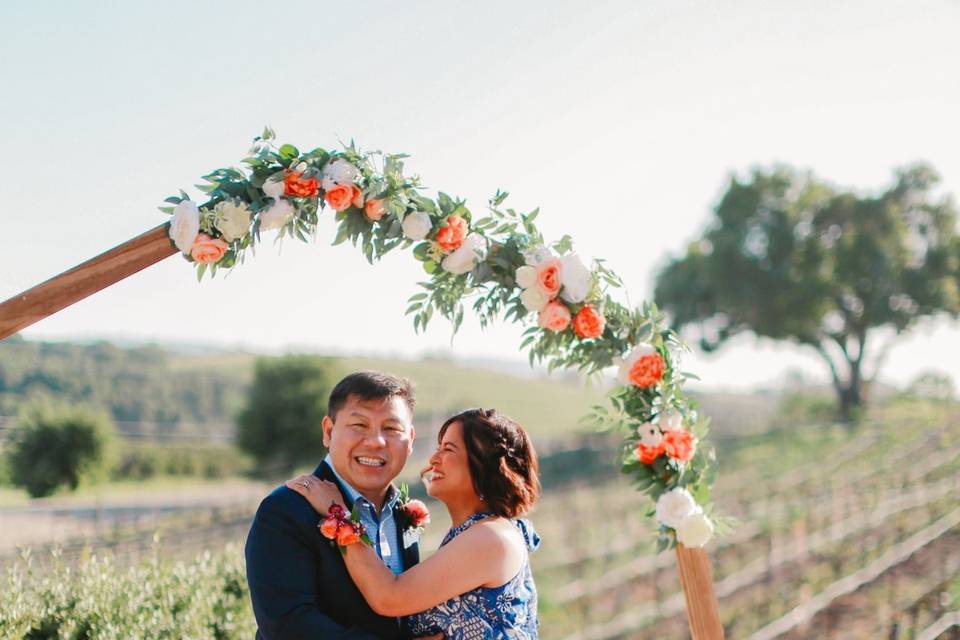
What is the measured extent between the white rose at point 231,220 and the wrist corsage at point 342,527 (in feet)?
4.27

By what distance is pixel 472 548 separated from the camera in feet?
10.2

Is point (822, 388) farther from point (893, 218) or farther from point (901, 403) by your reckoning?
point (893, 218)

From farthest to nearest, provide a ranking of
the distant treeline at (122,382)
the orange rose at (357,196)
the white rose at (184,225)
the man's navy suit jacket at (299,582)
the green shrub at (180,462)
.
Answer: the green shrub at (180,462) < the distant treeline at (122,382) < the orange rose at (357,196) < the white rose at (184,225) < the man's navy suit jacket at (299,582)

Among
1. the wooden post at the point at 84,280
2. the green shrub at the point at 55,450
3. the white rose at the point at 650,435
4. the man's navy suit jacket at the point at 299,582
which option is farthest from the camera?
the green shrub at the point at 55,450

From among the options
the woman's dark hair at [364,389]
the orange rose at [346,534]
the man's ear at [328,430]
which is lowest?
the orange rose at [346,534]

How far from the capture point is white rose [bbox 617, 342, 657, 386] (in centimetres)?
420

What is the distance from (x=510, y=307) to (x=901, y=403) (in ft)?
93.0

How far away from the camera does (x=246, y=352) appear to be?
51.4 m

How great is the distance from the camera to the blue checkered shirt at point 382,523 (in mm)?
3238

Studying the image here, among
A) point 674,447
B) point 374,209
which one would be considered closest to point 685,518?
point 674,447

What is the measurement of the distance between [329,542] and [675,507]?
5.71ft

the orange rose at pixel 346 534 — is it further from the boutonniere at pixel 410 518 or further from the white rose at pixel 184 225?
the white rose at pixel 184 225

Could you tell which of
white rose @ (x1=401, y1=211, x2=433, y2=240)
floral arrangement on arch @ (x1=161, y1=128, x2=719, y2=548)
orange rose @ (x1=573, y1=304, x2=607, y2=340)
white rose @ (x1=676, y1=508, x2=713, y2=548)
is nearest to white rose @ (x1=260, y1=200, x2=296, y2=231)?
floral arrangement on arch @ (x1=161, y1=128, x2=719, y2=548)

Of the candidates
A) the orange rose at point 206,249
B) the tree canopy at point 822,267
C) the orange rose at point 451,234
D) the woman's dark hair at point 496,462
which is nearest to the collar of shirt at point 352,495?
the woman's dark hair at point 496,462
